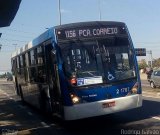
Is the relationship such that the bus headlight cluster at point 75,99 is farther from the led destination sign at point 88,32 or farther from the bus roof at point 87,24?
the bus roof at point 87,24

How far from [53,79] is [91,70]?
144 cm

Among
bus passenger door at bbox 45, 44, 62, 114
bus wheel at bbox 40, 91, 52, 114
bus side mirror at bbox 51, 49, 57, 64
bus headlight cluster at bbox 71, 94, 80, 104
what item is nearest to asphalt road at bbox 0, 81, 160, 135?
bus wheel at bbox 40, 91, 52, 114

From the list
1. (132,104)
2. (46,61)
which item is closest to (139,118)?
(132,104)

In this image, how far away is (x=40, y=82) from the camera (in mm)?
15516

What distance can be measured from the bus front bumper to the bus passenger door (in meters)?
0.70

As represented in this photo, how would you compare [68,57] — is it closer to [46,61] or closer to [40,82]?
[46,61]

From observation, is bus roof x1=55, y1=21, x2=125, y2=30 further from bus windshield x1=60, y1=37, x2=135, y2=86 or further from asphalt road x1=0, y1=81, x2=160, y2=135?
asphalt road x1=0, y1=81, x2=160, y2=135

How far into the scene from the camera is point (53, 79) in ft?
43.4

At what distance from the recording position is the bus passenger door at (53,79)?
1275cm

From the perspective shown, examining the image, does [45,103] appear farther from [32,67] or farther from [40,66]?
[32,67]

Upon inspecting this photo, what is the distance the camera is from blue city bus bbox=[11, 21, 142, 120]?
12.2m

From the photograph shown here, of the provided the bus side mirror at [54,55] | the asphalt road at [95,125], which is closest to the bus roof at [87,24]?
the bus side mirror at [54,55]

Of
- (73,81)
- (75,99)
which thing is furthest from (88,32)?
(75,99)

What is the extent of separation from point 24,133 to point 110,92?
2.79 m
